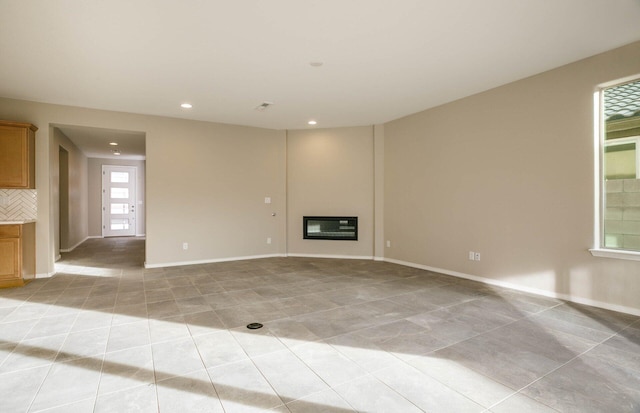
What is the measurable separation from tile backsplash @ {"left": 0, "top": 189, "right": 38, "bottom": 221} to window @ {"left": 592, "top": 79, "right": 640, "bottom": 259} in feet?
24.8

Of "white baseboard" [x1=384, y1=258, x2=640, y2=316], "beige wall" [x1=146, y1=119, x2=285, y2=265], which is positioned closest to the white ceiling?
"beige wall" [x1=146, y1=119, x2=285, y2=265]

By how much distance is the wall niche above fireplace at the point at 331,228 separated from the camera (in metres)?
6.53

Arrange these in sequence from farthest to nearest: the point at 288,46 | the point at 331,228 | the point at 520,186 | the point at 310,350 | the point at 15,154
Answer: the point at 331,228 → the point at 15,154 → the point at 520,186 → the point at 288,46 → the point at 310,350

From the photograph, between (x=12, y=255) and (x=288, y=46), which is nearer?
(x=288, y=46)

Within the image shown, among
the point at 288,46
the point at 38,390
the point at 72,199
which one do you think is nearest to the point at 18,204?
the point at 72,199

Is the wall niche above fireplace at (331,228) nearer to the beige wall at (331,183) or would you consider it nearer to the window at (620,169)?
the beige wall at (331,183)

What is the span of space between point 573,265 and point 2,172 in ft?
24.4

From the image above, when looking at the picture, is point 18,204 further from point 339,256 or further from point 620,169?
point 620,169

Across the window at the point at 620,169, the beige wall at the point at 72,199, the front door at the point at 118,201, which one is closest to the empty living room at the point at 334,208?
the window at the point at 620,169

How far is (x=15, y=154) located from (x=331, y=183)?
5.02 metres

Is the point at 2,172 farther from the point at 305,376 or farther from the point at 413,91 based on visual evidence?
the point at 413,91

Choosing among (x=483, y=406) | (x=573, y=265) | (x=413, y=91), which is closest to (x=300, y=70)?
(x=413, y=91)

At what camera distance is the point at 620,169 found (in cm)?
343

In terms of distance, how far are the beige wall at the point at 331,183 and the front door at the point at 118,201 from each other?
701 centimetres
